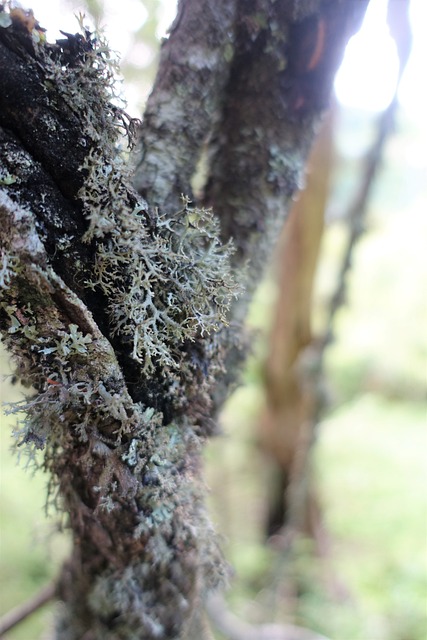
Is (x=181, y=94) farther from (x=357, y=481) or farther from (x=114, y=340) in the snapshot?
(x=357, y=481)

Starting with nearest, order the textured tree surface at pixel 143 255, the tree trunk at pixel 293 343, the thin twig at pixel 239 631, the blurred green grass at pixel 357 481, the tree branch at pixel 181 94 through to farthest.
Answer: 1. the textured tree surface at pixel 143 255
2. the tree branch at pixel 181 94
3. the thin twig at pixel 239 631
4. the tree trunk at pixel 293 343
5. the blurred green grass at pixel 357 481

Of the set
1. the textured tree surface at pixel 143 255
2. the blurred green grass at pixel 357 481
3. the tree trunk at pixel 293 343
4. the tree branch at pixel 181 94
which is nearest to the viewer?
the textured tree surface at pixel 143 255

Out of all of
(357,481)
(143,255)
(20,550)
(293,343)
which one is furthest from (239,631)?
(357,481)

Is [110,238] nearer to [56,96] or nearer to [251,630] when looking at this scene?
[56,96]

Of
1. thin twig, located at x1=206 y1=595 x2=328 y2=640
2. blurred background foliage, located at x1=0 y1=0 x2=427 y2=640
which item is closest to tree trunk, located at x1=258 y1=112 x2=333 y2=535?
blurred background foliage, located at x1=0 y1=0 x2=427 y2=640

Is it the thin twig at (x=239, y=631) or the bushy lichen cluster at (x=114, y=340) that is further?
the thin twig at (x=239, y=631)

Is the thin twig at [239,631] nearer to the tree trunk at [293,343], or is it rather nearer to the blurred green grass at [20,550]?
the tree trunk at [293,343]

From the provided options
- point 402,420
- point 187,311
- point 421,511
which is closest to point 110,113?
point 187,311

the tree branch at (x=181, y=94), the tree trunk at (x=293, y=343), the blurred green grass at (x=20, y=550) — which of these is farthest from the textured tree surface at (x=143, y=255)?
the blurred green grass at (x=20, y=550)

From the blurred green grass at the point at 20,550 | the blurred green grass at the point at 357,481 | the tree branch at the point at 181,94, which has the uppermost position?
the blurred green grass at the point at 357,481
